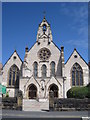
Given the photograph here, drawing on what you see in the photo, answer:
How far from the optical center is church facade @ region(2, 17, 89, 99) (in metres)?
27.6

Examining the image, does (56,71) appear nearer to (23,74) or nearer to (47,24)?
(23,74)

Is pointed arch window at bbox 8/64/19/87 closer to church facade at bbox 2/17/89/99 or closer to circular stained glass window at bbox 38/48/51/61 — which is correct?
church facade at bbox 2/17/89/99

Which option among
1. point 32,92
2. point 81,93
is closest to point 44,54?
point 32,92

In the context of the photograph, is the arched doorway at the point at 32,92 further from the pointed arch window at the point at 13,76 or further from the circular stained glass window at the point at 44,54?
the circular stained glass window at the point at 44,54

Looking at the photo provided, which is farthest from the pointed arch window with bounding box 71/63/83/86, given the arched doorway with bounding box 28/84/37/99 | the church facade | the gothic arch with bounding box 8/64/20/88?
the gothic arch with bounding box 8/64/20/88

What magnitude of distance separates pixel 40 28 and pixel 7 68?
42.9 ft

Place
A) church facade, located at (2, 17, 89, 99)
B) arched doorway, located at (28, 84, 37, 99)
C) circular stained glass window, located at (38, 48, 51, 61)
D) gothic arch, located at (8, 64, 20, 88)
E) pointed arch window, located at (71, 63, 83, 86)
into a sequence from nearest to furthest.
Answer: church facade, located at (2, 17, 89, 99) → arched doorway, located at (28, 84, 37, 99) → pointed arch window, located at (71, 63, 83, 86) → gothic arch, located at (8, 64, 20, 88) → circular stained glass window, located at (38, 48, 51, 61)

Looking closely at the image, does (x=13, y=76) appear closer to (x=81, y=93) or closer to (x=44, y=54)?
(x=44, y=54)

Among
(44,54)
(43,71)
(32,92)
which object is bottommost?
(32,92)

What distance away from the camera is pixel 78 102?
54.9 ft

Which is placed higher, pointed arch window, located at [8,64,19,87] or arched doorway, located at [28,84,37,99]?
pointed arch window, located at [8,64,19,87]

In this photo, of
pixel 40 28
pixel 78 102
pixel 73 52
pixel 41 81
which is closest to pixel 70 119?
pixel 78 102

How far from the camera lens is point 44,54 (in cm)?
3206

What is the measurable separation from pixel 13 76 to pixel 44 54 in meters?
8.63
